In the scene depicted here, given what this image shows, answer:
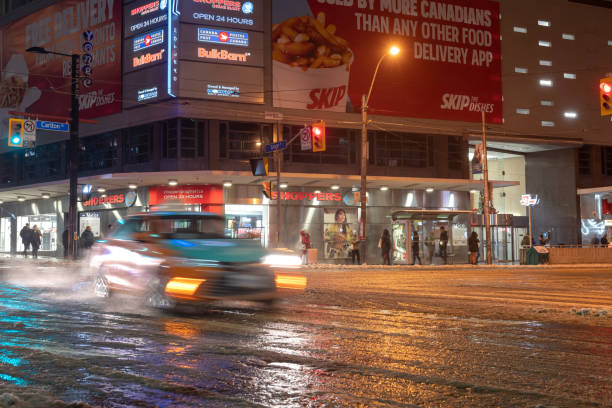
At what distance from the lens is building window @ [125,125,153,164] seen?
33344 millimetres

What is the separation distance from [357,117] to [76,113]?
15.8 metres

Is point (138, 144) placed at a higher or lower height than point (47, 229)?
higher

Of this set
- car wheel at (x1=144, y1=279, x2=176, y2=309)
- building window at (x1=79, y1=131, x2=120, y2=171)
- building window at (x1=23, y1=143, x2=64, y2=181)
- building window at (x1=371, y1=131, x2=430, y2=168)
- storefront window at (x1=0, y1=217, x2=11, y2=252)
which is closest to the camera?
car wheel at (x1=144, y1=279, x2=176, y2=309)

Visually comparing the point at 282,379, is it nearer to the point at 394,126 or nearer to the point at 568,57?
the point at 394,126

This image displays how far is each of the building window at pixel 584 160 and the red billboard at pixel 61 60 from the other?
3174 centimetres

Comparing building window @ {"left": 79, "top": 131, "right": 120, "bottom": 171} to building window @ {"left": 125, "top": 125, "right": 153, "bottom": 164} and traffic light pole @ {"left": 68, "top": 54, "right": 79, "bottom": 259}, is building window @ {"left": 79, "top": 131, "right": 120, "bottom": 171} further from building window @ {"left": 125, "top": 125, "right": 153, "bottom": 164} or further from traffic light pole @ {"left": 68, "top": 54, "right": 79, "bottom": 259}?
traffic light pole @ {"left": 68, "top": 54, "right": 79, "bottom": 259}

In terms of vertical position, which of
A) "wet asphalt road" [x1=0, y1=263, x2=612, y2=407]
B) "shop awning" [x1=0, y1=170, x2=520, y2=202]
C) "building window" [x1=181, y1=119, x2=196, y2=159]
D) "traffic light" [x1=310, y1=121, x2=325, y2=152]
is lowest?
"wet asphalt road" [x1=0, y1=263, x2=612, y2=407]

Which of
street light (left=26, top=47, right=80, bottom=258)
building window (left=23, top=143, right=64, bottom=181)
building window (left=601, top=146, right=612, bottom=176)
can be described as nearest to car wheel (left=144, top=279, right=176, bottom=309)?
street light (left=26, top=47, right=80, bottom=258)

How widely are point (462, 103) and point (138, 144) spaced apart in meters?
20.3

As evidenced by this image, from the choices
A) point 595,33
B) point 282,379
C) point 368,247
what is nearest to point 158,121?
point 368,247

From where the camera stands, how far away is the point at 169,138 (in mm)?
32344

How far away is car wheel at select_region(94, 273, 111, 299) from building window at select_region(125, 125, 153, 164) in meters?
22.2

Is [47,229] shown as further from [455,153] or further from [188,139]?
[455,153]

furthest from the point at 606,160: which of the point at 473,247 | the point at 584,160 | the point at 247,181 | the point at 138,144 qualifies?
the point at 138,144
